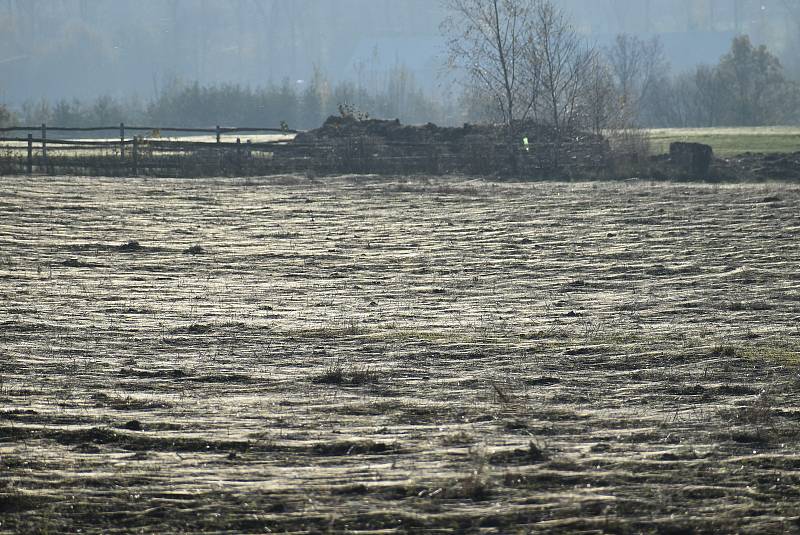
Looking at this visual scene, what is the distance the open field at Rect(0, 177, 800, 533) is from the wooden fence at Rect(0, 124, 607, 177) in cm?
1635

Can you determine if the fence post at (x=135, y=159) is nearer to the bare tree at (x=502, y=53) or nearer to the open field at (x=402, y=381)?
the bare tree at (x=502, y=53)

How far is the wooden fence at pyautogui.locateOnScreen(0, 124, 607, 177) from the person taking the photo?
37812mm

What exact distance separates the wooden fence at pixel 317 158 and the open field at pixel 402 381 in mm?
16349

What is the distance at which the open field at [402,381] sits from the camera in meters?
5.98

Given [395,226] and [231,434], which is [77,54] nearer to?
[395,226]

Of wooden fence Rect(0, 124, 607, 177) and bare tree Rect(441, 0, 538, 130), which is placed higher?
bare tree Rect(441, 0, 538, 130)

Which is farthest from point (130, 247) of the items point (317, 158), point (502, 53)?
point (502, 53)

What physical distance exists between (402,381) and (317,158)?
31.9 meters

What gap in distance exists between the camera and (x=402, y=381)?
365 inches

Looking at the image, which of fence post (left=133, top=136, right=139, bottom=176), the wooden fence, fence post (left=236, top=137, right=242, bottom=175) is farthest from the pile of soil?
fence post (left=133, top=136, right=139, bottom=176)

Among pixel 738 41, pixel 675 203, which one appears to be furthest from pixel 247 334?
pixel 738 41

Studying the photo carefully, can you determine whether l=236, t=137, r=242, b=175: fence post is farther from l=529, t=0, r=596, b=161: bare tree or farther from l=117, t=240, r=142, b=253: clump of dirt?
l=117, t=240, r=142, b=253: clump of dirt

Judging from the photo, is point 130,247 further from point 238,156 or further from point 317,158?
point 317,158

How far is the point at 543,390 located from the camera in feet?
29.0
